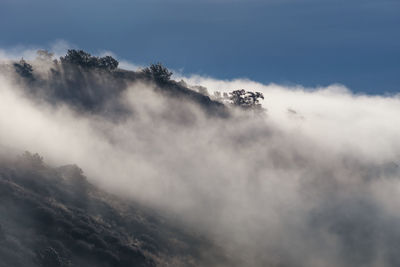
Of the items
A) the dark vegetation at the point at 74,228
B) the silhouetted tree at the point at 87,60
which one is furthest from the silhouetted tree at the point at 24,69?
the dark vegetation at the point at 74,228

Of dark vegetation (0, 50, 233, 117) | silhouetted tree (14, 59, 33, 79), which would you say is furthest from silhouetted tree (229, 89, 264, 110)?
silhouetted tree (14, 59, 33, 79)

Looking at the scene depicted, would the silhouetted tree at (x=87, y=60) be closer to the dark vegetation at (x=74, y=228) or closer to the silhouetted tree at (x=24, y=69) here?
the silhouetted tree at (x=24, y=69)

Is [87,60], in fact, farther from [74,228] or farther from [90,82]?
[74,228]

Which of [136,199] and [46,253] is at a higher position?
[136,199]

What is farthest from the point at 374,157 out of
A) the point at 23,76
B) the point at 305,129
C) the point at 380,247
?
the point at 23,76

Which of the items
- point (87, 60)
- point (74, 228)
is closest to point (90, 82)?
point (87, 60)

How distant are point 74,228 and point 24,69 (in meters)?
56.5

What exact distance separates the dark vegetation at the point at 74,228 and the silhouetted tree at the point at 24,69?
39227 mm

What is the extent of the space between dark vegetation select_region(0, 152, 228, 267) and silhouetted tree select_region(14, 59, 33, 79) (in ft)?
129

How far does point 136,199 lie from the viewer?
61.1m

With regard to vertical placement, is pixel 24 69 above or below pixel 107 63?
below

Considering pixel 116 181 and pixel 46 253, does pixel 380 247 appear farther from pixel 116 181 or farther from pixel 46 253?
pixel 46 253

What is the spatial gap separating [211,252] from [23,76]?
192 ft

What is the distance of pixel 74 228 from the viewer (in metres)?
43.9
